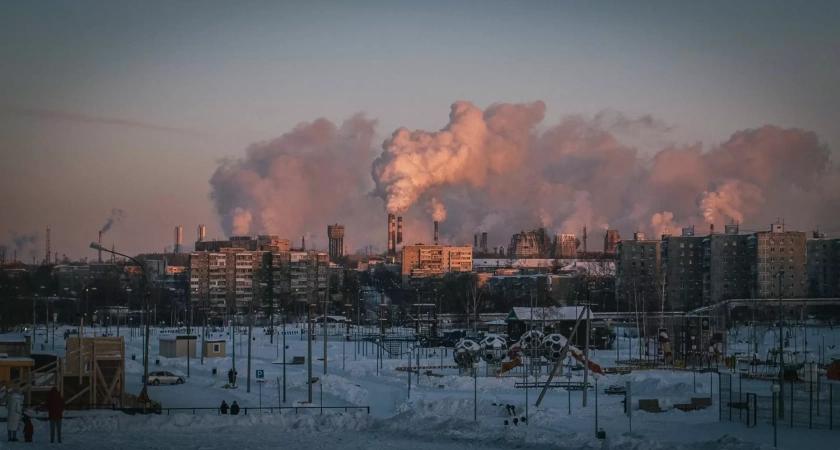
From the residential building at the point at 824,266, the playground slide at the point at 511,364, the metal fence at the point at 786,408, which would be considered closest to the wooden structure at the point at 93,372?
the metal fence at the point at 786,408

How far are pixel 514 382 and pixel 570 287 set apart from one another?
90.6 m

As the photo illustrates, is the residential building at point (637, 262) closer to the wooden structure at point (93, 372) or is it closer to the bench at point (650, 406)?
the bench at point (650, 406)

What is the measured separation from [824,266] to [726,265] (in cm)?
1215

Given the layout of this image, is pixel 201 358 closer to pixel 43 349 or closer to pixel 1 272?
pixel 43 349

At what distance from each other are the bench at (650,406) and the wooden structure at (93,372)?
14.1m

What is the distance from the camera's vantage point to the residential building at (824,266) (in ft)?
382

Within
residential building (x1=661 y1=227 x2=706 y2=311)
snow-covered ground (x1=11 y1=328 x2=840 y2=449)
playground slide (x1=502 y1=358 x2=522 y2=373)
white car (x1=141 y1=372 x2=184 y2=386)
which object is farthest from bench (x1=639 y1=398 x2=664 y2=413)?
Result: residential building (x1=661 y1=227 x2=706 y2=311)

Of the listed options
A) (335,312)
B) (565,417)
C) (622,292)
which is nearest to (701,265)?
(622,292)

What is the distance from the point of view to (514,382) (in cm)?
4362

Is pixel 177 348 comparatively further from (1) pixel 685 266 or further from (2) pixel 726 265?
(1) pixel 685 266

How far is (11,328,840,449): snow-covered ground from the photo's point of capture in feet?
73.9

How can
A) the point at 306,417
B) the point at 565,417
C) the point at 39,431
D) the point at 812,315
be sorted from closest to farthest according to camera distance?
the point at 39,431, the point at 306,417, the point at 565,417, the point at 812,315

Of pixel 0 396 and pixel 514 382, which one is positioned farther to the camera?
pixel 514 382

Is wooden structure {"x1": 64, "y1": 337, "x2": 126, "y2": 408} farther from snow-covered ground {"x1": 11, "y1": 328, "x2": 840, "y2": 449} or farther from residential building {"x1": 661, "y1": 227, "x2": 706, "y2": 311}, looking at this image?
residential building {"x1": 661, "y1": 227, "x2": 706, "y2": 311}
